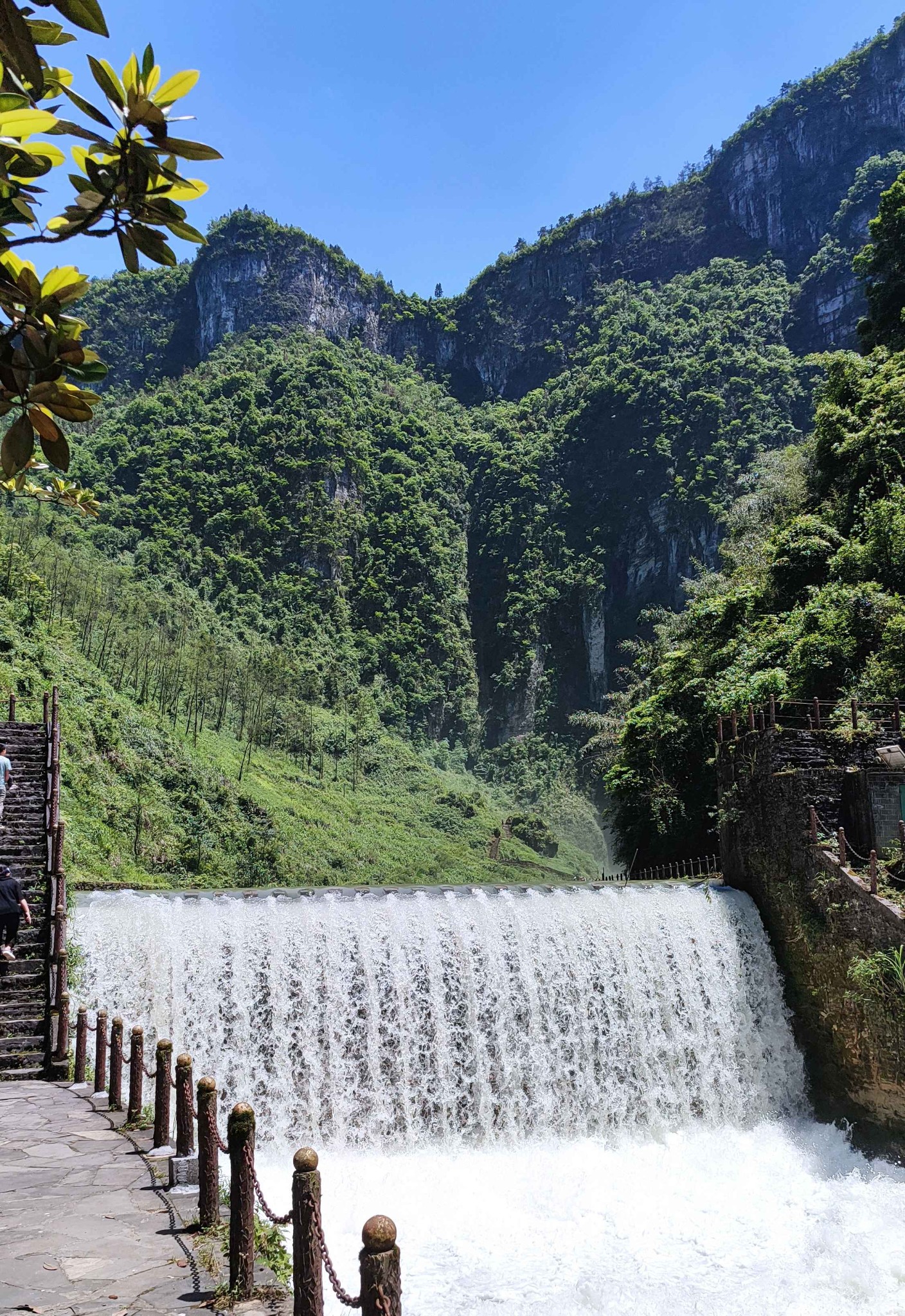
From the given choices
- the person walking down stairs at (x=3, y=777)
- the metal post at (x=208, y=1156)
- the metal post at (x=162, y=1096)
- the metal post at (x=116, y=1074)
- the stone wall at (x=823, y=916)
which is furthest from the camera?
the stone wall at (x=823, y=916)

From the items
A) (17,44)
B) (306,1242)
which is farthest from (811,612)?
(17,44)

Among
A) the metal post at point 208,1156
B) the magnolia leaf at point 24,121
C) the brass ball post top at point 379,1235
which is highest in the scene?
the magnolia leaf at point 24,121

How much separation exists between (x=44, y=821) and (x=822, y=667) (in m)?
12.3

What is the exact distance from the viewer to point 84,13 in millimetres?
1357

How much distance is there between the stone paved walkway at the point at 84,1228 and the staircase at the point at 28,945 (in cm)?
165

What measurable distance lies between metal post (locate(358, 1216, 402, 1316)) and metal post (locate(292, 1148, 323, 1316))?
506 millimetres

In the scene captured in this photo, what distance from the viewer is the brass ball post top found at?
2.43 metres

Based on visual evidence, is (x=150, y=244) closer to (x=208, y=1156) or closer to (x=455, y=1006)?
(x=208, y=1156)

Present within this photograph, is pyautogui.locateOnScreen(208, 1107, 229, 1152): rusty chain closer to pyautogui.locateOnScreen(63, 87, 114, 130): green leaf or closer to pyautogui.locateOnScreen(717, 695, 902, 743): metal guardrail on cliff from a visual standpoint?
pyautogui.locateOnScreen(63, 87, 114, 130): green leaf

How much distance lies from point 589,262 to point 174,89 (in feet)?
297

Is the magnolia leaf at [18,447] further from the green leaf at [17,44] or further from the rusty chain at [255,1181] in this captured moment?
the rusty chain at [255,1181]

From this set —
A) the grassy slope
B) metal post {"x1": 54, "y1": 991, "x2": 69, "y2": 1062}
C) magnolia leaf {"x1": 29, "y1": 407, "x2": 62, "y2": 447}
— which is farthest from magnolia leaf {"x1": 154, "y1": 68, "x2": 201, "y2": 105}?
the grassy slope

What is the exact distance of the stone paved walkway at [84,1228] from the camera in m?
3.26

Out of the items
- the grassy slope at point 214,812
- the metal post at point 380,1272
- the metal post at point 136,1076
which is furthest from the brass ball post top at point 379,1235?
the grassy slope at point 214,812
